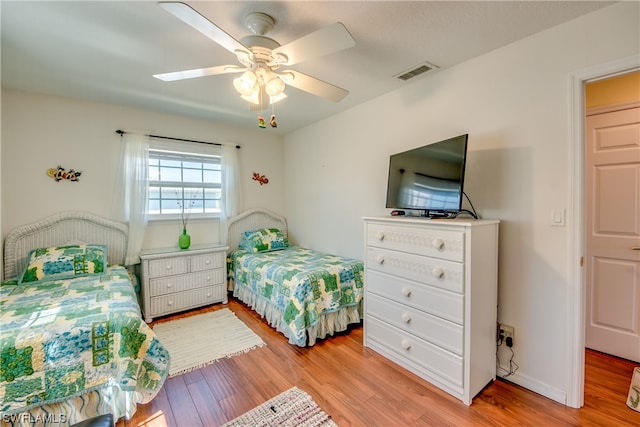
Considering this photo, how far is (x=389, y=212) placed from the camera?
8.97 ft

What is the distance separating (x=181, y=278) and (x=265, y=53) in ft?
8.50

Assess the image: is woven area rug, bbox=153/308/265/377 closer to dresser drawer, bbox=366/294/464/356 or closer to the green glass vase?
the green glass vase

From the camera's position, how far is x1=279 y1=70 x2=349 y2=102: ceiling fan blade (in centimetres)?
167

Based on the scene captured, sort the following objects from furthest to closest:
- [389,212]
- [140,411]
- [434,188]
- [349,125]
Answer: [349,125] < [389,212] < [434,188] < [140,411]

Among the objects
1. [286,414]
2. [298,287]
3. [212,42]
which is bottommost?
[286,414]

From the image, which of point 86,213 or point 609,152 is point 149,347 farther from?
point 609,152

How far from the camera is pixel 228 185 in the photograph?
3.71 metres

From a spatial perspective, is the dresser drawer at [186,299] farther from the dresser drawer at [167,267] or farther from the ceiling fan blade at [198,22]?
the ceiling fan blade at [198,22]

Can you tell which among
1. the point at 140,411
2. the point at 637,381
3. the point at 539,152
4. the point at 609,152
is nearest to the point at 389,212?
the point at 539,152

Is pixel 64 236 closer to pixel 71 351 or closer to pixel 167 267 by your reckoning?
pixel 167 267

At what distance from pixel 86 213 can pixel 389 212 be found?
3.18 metres

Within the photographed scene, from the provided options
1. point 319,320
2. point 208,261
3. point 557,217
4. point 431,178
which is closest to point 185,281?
point 208,261

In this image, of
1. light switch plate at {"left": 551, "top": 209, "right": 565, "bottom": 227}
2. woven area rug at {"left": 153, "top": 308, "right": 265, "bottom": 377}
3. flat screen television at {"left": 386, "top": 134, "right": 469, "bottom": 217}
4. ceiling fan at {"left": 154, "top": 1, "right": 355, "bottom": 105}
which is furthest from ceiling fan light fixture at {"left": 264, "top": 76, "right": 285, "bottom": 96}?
woven area rug at {"left": 153, "top": 308, "right": 265, "bottom": 377}

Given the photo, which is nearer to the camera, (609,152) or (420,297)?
(420,297)
